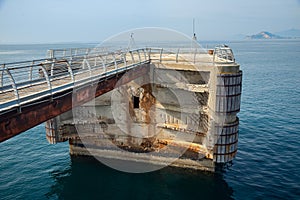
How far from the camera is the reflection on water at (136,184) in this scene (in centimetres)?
2014

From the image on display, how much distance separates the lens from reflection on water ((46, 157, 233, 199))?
20.1m

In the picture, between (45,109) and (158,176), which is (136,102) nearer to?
(158,176)

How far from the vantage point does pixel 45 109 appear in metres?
10.8

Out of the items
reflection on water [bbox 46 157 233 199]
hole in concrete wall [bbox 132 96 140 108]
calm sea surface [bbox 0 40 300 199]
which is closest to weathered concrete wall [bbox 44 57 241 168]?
hole in concrete wall [bbox 132 96 140 108]

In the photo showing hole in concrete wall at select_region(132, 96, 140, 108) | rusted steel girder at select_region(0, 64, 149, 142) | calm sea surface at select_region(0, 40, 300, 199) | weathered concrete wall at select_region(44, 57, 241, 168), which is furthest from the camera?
hole in concrete wall at select_region(132, 96, 140, 108)

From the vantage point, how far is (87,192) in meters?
20.5

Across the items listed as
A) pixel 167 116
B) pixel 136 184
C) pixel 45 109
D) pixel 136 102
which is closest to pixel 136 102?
pixel 136 102

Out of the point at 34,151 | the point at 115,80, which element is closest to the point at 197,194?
the point at 115,80

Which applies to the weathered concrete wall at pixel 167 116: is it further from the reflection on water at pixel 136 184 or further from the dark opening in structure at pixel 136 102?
the reflection on water at pixel 136 184

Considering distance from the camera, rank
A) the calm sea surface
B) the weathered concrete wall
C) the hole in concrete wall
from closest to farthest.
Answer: the weathered concrete wall < the calm sea surface < the hole in concrete wall

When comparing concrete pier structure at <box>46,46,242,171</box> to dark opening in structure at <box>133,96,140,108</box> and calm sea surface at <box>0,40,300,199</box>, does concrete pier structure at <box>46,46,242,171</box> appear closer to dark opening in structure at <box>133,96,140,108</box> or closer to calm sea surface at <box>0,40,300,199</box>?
dark opening in structure at <box>133,96,140,108</box>

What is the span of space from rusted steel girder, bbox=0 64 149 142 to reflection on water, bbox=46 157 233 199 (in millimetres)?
9295

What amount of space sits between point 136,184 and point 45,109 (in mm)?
13314

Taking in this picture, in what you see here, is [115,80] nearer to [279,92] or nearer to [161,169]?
[161,169]
